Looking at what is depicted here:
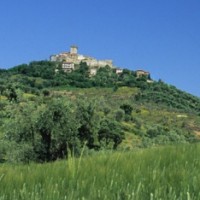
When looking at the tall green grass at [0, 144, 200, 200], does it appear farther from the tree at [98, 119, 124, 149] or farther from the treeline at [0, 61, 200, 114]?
the treeline at [0, 61, 200, 114]

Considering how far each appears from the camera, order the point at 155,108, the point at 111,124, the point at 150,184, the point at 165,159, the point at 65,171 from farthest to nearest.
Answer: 1. the point at 155,108
2. the point at 111,124
3. the point at 165,159
4. the point at 65,171
5. the point at 150,184

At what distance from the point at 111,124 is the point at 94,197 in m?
83.5

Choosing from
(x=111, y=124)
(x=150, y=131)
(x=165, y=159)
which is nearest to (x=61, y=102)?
(x=111, y=124)

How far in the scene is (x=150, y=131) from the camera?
112 m

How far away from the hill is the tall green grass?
216 millimetres

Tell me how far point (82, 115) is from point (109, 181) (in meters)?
56.5

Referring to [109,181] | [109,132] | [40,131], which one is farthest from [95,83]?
[109,181]

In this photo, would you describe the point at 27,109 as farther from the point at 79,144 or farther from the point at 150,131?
the point at 150,131

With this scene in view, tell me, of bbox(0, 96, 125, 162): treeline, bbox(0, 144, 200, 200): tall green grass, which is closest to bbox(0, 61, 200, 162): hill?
bbox(0, 96, 125, 162): treeline

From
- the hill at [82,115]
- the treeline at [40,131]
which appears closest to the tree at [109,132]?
the hill at [82,115]

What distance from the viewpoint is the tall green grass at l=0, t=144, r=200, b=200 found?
2.70m

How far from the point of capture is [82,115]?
59.6 m

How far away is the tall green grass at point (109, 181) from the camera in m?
2.70

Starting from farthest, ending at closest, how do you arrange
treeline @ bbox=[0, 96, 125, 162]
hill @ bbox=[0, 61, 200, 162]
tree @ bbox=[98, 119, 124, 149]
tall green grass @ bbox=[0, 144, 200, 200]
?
tree @ bbox=[98, 119, 124, 149]
hill @ bbox=[0, 61, 200, 162]
treeline @ bbox=[0, 96, 125, 162]
tall green grass @ bbox=[0, 144, 200, 200]
